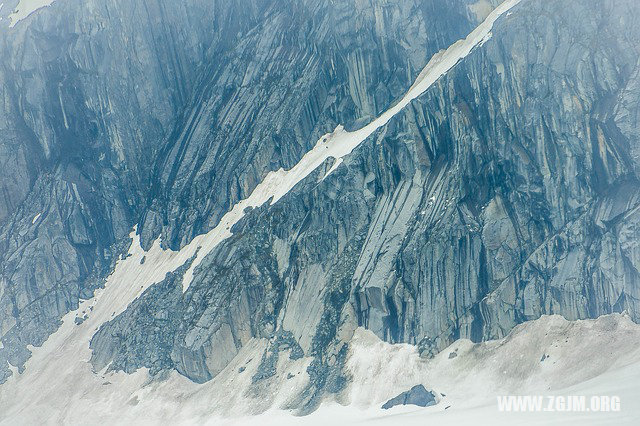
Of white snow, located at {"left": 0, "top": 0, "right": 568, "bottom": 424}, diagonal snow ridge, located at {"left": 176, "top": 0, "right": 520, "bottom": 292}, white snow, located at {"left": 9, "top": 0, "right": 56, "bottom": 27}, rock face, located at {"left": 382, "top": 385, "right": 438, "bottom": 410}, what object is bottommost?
rock face, located at {"left": 382, "top": 385, "right": 438, "bottom": 410}

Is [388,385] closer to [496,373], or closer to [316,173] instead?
[496,373]

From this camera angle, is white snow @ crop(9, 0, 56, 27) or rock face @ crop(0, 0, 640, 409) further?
white snow @ crop(9, 0, 56, 27)

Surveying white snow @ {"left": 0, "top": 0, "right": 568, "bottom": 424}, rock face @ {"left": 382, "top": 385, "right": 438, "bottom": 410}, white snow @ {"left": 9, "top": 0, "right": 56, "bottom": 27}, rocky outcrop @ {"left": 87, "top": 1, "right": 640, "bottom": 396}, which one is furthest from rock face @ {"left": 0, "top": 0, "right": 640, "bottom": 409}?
rock face @ {"left": 382, "top": 385, "right": 438, "bottom": 410}

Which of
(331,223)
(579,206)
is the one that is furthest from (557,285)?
(331,223)

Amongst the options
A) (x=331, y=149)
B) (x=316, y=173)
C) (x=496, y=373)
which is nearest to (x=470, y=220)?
(x=496, y=373)

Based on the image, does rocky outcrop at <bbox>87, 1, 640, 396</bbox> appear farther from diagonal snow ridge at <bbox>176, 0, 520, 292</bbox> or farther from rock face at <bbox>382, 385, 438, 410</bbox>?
rock face at <bbox>382, 385, 438, 410</bbox>

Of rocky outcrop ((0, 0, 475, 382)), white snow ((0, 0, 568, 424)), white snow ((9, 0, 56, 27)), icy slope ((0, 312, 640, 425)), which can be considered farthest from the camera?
white snow ((9, 0, 56, 27))

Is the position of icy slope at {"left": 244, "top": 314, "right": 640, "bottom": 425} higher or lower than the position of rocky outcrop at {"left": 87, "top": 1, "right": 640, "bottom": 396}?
lower
